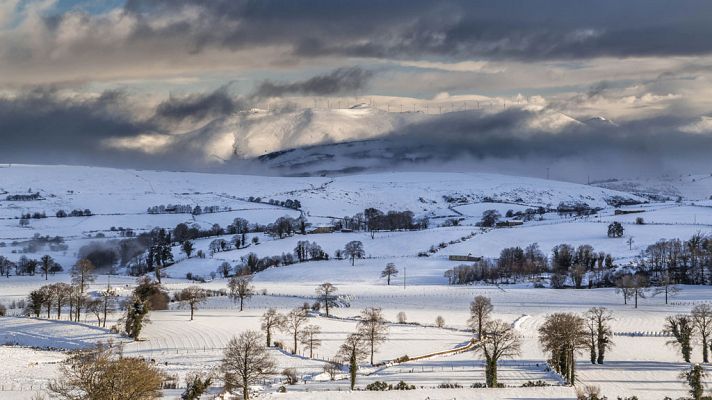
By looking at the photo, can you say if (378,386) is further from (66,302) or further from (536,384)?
(66,302)

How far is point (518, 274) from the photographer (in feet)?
584

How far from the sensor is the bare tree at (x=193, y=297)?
4780 inches

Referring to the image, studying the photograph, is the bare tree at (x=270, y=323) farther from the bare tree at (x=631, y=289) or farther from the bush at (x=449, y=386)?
the bare tree at (x=631, y=289)

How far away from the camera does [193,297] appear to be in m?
124

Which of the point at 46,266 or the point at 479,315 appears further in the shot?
the point at 46,266

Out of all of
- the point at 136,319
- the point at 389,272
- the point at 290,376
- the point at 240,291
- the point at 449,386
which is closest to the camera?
the point at 449,386

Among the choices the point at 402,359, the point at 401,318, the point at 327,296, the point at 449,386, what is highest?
the point at 327,296

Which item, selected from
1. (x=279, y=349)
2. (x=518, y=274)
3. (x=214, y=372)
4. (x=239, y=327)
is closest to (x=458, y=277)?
(x=518, y=274)

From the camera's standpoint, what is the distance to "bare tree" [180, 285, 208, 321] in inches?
4780

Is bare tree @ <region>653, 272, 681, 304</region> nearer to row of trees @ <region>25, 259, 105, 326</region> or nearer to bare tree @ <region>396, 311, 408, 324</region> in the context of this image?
bare tree @ <region>396, 311, 408, 324</region>

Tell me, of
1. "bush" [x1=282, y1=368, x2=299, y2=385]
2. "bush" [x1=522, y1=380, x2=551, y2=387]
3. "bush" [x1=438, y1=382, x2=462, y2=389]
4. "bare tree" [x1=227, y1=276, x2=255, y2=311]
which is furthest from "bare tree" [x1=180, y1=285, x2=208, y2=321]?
"bush" [x1=522, y1=380, x2=551, y2=387]

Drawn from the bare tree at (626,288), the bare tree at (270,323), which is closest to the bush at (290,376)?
the bare tree at (270,323)

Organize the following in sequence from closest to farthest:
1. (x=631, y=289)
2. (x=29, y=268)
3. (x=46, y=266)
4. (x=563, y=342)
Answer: (x=563, y=342) → (x=631, y=289) → (x=46, y=266) → (x=29, y=268)

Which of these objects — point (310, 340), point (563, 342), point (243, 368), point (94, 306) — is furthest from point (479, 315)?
point (94, 306)
